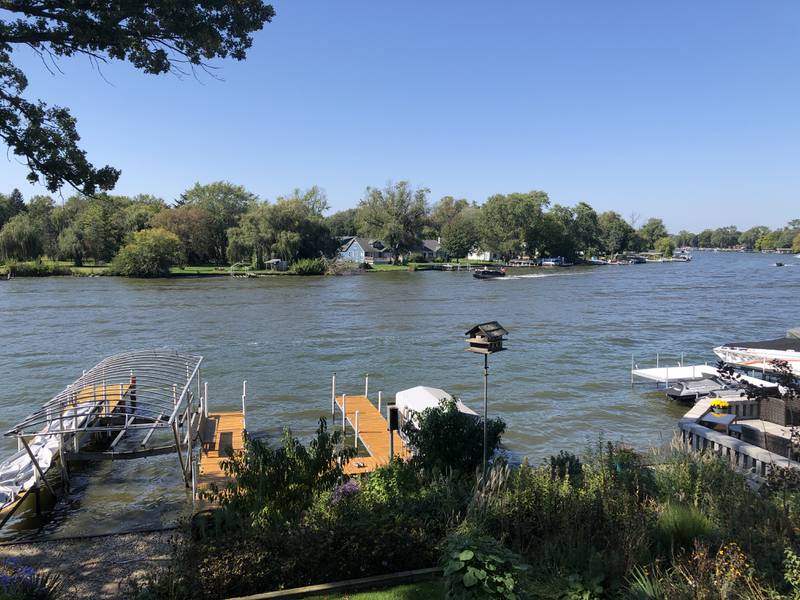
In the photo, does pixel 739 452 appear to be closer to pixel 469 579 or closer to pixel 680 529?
pixel 680 529

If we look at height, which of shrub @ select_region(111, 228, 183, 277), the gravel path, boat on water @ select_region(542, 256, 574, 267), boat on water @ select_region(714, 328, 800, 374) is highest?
shrub @ select_region(111, 228, 183, 277)

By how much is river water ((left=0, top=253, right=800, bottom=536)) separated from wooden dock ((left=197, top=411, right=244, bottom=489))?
2.38ft

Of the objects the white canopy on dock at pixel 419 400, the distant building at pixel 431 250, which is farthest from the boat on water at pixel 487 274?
the white canopy on dock at pixel 419 400

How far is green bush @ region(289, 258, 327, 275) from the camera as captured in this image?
286 feet

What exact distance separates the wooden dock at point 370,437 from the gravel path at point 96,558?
428 centimetres

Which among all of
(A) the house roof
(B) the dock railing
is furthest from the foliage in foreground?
(A) the house roof

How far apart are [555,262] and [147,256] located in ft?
280

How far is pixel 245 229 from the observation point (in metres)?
91.0

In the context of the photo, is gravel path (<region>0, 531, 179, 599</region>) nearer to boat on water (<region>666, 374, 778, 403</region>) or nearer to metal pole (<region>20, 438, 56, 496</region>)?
metal pole (<region>20, 438, 56, 496</region>)

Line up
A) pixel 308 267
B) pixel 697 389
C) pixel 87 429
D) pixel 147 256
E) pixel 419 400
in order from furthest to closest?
pixel 308 267 < pixel 147 256 < pixel 697 389 < pixel 419 400 < pixel 87 429

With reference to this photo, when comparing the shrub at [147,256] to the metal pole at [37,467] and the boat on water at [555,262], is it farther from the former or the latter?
the boat on water at [555,262]

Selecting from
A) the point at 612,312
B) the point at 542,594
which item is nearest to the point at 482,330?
the point at 542,594

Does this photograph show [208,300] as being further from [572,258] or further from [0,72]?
[572,258]

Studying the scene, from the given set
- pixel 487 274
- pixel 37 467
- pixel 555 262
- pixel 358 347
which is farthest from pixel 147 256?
pixel 555 262
